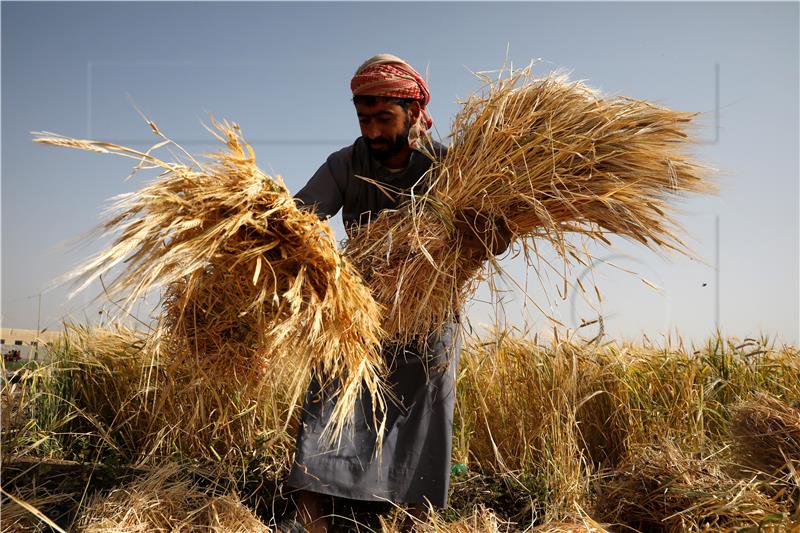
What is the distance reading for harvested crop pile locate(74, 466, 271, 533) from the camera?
2.06m

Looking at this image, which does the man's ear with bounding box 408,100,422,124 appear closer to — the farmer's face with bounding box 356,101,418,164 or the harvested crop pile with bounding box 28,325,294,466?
the farmer's face with bounding box 356,101,418,164

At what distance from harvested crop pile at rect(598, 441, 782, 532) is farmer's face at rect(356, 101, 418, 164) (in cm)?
156

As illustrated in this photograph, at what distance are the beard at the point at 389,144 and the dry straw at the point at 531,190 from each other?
226 mm

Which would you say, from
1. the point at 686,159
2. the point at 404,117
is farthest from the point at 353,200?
the point at 686,159

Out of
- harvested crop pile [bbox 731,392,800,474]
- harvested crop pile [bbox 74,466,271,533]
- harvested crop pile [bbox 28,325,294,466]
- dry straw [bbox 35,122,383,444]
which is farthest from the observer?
harvested crop pile [bbox 28,325,294,466]

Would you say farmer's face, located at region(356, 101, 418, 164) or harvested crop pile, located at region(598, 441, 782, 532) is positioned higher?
farmer's face, located at region(356, 101, 418, 164)

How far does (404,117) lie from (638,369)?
181 centimetres

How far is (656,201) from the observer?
7.04 feet

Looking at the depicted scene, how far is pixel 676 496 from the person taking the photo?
2246mm

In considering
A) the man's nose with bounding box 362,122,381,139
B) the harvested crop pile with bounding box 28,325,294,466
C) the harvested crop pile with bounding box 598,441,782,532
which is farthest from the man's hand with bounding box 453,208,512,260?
the harvested crop pile with bounding box 28,325,294,466

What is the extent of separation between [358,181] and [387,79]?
1.36 ft

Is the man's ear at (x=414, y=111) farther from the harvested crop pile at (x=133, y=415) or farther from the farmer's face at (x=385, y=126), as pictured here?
the harvested crop pile at (x=133, y=415)

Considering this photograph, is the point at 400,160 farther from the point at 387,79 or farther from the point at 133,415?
the point at 133,415

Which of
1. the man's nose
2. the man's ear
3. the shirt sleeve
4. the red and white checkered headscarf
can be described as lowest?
the shirt sleeve
